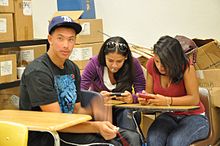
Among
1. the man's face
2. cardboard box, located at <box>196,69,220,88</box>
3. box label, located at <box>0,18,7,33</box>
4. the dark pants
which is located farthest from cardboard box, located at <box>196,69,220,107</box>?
box label, located at <box>0,18,7,33</box>

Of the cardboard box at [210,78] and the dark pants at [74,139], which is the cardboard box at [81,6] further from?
the dark pants at [74,139]

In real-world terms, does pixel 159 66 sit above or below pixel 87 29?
below

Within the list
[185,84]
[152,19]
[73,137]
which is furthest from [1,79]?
[152,19]

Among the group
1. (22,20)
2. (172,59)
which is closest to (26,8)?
(22,20)

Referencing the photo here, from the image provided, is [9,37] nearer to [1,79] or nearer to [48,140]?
[1,79]

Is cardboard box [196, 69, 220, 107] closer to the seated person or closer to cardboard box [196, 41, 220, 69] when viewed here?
cardboard box [196, 41, 220, 69]

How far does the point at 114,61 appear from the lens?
2.67 metres

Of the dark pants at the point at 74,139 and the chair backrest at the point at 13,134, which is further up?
the chair backrest at the point at 13,134

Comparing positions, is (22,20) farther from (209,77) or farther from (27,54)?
(209,77)

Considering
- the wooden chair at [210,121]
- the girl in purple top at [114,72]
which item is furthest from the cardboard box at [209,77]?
the girl in purple top at [114,72]

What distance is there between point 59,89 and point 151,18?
2.06m

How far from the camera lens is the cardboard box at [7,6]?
2971 mm

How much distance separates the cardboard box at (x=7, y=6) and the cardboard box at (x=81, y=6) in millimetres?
721

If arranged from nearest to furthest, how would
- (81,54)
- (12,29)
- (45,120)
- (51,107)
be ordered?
(45,120)
(51,107)
(12,29)
(81,54)
